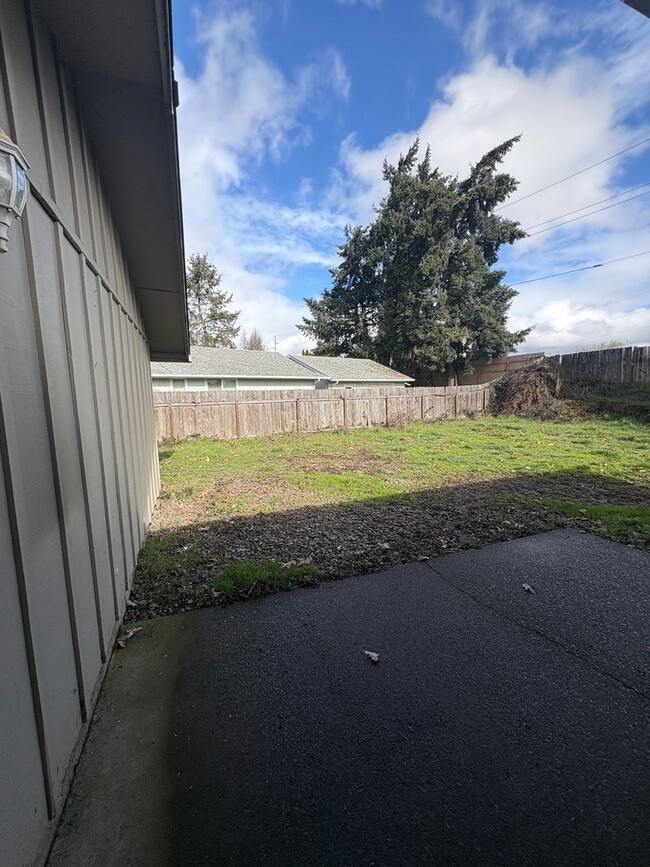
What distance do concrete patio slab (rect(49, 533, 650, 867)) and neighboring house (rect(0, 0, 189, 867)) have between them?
273 mm

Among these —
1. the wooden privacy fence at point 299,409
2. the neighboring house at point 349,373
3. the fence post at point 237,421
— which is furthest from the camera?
the neighboring house at point 349,373

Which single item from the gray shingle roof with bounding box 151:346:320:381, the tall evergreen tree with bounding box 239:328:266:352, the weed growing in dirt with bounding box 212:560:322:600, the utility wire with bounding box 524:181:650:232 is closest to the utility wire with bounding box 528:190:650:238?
the utility wire with bounding box 524:181:650:232

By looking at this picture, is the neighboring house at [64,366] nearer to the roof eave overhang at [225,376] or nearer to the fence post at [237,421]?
the fence post at [237,421]

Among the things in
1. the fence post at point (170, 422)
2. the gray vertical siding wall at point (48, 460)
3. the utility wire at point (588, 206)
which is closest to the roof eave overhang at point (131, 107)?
the gray vertical siding wall at point (48, 460)

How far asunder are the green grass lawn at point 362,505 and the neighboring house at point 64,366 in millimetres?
846

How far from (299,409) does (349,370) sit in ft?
27.0

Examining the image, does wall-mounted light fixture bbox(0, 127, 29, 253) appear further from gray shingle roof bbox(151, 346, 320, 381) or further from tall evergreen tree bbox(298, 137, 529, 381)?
tall evergreen tree bbox(298, 137, 529, 381)

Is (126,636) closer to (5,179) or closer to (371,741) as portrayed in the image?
(371,741)

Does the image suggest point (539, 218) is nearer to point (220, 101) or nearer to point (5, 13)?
point (220, 101)

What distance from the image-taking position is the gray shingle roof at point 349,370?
19.1m

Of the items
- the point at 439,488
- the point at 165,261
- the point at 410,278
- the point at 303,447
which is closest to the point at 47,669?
the point at 165,261

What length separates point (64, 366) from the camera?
180 centimetres

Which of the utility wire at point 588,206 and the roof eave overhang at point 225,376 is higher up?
the utility wire at point 588,206

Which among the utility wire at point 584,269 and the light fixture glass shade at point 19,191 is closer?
the light fixture glass shade at point 19,191
